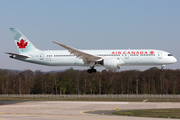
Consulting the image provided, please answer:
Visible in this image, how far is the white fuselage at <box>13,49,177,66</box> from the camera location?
42500mm

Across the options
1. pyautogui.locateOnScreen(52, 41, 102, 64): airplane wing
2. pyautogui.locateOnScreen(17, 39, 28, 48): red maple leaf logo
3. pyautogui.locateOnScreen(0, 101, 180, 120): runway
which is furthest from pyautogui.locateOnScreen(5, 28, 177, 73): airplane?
pyautogui.locateOnScreen(0, 101, 180, 120): runway

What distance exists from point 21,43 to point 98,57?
15.6 meters

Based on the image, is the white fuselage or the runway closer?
the runway

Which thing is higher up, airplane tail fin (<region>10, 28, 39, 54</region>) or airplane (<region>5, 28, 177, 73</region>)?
airplane tail fin (<region>10, 28, 39, 54</region>)

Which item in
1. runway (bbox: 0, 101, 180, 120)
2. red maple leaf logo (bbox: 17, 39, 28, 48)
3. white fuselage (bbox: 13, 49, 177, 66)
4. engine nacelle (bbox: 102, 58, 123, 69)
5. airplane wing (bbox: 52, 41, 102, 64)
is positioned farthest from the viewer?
red maple leaf logo (bbox: 17, 39, 28, 48)

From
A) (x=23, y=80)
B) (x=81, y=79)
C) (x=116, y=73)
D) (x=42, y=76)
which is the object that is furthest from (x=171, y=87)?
(x=23, y=80)

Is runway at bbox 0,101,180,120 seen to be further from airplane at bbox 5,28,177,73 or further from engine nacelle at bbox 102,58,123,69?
airplane at bbox 5,28,177,73

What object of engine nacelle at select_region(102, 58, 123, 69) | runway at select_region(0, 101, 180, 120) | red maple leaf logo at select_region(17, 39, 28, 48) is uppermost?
red maple leaf logo at select_region(17, 39, 28, 48)

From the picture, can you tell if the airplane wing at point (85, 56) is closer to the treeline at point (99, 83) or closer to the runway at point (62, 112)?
the runway at point (62, 112)

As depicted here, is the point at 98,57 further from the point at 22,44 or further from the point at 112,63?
the point at 22,44

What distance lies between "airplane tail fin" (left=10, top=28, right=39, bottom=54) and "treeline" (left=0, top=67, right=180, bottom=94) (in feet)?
215

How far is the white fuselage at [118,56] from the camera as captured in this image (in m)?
42.5

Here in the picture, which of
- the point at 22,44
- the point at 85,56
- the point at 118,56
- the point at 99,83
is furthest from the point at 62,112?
the point at 99,83

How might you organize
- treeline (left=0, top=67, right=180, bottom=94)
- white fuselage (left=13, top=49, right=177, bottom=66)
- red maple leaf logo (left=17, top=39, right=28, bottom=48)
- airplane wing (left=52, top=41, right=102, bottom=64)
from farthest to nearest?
treeline (left=0, top=67, right=180, bottom=94), red maple leaf logo (left=17, top=39, right=28, bottom=48), white fuselage (left=13, top=49, right=177, bottom=66), airplane wing (left=52, top=41, right=102, bottom=64)
